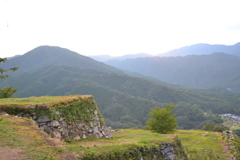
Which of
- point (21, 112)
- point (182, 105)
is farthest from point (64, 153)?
point (182, 105)

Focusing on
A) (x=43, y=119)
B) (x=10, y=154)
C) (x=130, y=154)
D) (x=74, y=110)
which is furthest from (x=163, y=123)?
(x=10, y=154)

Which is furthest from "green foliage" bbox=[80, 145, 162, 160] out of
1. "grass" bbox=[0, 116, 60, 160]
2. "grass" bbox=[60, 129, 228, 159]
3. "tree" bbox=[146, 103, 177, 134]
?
"tree" bbox=[146, 103, 177, 134]

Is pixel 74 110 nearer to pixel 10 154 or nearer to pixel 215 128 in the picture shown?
pixel 10 154

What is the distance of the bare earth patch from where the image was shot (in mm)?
6942

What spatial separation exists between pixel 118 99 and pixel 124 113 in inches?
1214

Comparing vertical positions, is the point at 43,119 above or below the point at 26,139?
above

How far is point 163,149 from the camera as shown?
13711mm

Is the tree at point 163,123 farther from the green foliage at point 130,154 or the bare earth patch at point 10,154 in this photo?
the bare earth patch at point 10,154

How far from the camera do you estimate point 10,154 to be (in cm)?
726

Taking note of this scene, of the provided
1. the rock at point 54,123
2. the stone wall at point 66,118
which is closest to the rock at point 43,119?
the stone wall at point 66,118

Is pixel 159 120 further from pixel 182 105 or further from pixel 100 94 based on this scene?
pixel 100 94

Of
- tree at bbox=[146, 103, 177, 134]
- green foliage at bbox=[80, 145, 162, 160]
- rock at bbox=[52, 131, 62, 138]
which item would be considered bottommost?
tree at bbox=[146, 103, 177, 134]

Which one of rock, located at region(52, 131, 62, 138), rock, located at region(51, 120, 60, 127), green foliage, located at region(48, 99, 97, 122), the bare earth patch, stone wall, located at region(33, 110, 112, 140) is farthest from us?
green foliage, located at region(48, 99, 97, 122)

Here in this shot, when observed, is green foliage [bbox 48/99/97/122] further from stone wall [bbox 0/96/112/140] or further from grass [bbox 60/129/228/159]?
grass [bbox 60/129/228/159]
